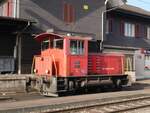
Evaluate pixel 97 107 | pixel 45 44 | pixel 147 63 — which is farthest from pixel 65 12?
pixel 97 107

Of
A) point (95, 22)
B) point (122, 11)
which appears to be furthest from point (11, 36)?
point (122, 11)

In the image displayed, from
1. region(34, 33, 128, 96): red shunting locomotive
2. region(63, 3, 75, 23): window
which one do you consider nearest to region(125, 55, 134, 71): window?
region(63, 3, 75, 23): window

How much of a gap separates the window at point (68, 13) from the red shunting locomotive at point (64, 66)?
747 centimetres

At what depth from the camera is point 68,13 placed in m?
28.5

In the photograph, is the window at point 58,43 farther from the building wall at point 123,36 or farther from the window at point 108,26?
the window at point 108,26

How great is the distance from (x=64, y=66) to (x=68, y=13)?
392 inches

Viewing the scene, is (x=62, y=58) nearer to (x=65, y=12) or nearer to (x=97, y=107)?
(x=97, y=107)

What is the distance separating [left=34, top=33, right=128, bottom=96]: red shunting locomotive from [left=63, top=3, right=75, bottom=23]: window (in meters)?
7.47

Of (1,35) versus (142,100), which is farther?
(1,35)

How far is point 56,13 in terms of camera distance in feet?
90.8

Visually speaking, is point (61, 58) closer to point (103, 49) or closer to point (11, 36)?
point (11, 36)

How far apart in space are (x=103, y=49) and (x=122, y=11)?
5887 mm

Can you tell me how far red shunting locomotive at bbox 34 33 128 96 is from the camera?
1893cm

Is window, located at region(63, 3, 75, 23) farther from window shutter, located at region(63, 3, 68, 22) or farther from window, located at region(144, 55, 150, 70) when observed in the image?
window, located at region(144, 55, 150, 70)
